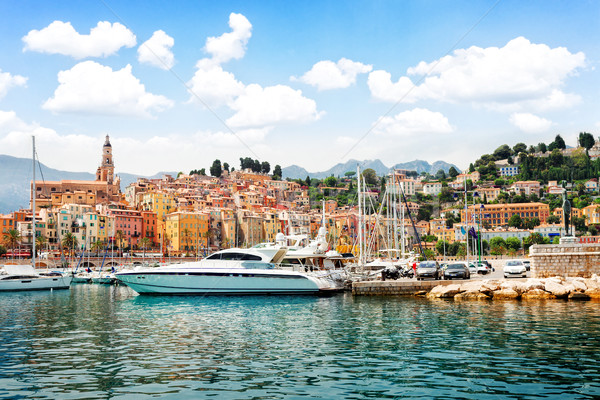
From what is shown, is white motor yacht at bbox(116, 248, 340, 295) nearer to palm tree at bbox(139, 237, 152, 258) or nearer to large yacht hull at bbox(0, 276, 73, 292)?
large yacht hull at bbox(0, 276, 73, 292)

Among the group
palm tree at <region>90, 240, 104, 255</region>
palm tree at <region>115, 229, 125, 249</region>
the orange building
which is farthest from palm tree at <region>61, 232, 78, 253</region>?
the orange building

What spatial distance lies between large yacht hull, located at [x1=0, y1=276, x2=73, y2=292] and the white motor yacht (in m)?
15.7

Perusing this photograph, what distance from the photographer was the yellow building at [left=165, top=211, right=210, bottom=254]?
11269cm

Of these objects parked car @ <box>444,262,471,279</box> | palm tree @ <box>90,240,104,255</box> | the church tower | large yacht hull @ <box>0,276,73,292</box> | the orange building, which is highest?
the church tower

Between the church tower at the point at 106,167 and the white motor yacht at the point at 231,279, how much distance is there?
117899 mm

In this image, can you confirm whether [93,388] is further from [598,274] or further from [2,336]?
[598,274]

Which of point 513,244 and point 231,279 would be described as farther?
A: point 513,244

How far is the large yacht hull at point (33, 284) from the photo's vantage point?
139 feet

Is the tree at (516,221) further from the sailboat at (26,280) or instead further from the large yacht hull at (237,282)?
Answer: the large yacht hull at (237,282)

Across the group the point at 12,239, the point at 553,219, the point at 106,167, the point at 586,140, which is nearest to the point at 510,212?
the point at 553,219

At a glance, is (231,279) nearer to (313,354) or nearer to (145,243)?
(313,354)

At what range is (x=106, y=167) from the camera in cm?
14925

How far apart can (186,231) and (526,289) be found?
93382 mm

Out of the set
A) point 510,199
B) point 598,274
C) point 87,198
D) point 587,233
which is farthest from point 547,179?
point 598,274
